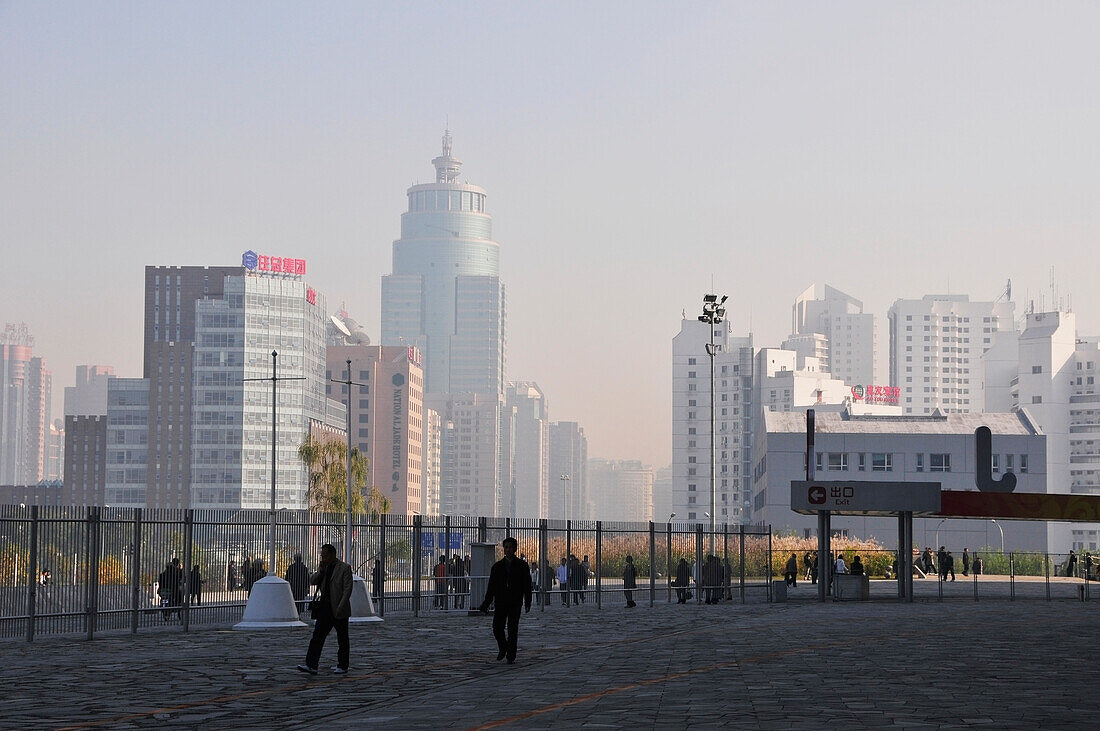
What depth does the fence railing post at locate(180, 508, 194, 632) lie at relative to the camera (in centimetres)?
2900

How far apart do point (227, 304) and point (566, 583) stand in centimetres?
16563

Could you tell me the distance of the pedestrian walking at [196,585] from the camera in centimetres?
2990

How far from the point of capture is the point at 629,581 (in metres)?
42.7

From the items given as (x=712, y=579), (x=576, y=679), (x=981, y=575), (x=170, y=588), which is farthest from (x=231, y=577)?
(x=981, y=575)

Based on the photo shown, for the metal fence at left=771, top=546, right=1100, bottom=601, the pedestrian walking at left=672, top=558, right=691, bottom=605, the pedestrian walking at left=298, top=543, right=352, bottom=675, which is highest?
the pedestrian walking at left=298, top=543, right=352, bottom=675

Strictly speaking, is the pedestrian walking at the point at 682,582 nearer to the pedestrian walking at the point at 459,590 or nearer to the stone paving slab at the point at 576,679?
the pedestrian walking at the point at 459,590

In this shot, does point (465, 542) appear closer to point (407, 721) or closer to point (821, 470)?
point (407, 721)

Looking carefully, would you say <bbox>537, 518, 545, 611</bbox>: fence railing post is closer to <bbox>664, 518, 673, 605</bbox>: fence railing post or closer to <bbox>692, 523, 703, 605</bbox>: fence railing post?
<bbox>664, 518, 673, 605</bbox>: fence railing post

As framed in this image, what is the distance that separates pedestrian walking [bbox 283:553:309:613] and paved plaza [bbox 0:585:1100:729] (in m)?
2.47

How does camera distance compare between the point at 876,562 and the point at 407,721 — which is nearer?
the point at 407,721

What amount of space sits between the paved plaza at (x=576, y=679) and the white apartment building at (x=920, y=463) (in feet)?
310

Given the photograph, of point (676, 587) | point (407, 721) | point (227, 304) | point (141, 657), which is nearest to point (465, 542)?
point (676, 587)

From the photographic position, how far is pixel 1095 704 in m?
14.9

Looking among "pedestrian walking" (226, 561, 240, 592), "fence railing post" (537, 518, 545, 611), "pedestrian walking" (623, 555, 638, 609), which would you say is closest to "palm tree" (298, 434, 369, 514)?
"pedestrian walking" (623, 555, 638, 609)
